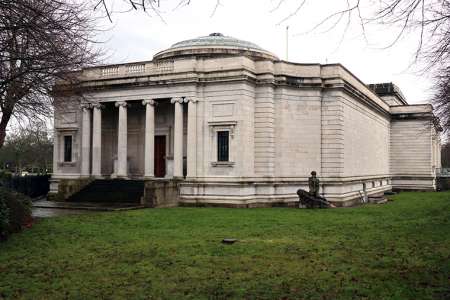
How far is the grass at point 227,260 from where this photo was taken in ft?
28.3

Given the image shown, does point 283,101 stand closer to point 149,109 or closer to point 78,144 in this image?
point 149,109

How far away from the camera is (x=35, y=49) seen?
11992 mm

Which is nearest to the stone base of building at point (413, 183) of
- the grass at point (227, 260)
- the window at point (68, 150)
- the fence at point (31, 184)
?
the window at point (68, 150)

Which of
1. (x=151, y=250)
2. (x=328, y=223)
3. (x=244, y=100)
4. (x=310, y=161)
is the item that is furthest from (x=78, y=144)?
(x=151, y=250)

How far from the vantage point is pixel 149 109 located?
1129 inches

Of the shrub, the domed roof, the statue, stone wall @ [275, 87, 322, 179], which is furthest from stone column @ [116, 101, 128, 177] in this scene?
the shrub

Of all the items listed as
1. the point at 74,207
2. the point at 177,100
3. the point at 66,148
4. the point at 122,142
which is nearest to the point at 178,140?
the point at 177,100

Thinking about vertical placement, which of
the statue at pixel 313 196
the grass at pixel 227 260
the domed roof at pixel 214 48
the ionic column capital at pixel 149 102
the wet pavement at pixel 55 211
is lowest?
the grass at pixel 227 260

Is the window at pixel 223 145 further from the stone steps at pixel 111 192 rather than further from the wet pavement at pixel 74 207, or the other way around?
the wet pavement at pixel 74 207

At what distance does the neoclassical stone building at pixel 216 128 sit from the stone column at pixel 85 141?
6cm

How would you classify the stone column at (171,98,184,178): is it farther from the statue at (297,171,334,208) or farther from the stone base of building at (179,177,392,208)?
the statue at (297,171,334,208)

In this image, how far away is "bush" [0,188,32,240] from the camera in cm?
1392

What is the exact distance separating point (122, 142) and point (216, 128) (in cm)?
581

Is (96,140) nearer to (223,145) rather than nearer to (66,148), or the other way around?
(66,148)
